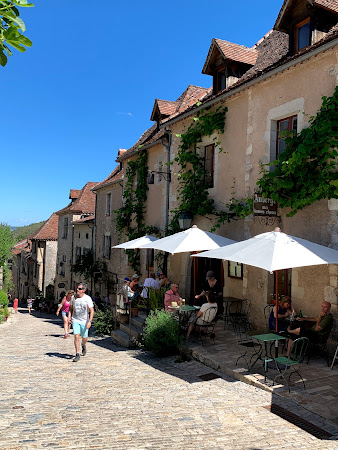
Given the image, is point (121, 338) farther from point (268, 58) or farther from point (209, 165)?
point (268, 58)

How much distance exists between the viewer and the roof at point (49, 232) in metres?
32.9

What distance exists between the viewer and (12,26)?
2451 millimetres

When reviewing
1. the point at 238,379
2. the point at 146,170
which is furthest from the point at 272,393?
the point at 146,170

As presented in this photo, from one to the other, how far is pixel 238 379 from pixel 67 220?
81.2ft

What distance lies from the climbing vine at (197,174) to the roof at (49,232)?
21757mm

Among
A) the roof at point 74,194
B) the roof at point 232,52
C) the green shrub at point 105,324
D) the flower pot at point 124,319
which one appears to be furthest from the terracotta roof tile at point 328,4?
the roof at point 74,194

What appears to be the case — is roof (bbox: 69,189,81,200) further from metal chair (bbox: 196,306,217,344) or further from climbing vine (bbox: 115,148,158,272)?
metal chair (bbox: 196,306,217,344)

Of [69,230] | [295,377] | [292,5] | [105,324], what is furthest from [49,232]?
[295,377]

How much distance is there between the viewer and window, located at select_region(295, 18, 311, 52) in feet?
29.6

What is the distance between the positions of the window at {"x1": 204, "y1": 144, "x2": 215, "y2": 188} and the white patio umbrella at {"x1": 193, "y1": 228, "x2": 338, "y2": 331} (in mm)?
4829

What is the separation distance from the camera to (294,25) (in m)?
9.35

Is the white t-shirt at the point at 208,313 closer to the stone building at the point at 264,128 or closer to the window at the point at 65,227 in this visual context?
the stone building at the point at 264,128

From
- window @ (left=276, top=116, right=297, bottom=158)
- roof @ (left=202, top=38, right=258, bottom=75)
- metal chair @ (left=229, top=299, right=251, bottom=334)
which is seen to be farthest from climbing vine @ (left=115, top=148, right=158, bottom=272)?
window @ (left=276, top=116, right=297, bottom=158)

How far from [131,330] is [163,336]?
210 centimetres
